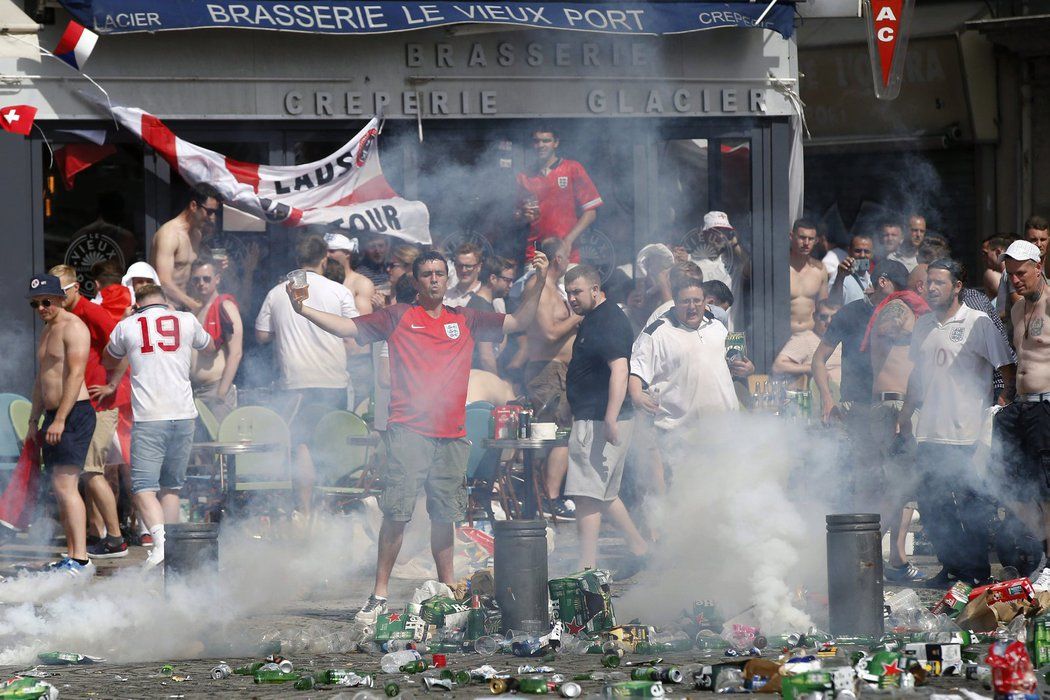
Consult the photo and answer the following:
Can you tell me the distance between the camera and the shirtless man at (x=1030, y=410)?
7.60 m

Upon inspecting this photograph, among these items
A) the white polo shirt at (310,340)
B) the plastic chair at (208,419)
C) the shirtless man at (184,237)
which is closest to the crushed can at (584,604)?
the white polo shirt at (310,340)

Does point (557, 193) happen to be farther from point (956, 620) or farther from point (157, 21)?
point (956, 620)

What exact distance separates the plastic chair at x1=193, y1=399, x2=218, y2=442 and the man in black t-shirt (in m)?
2.36

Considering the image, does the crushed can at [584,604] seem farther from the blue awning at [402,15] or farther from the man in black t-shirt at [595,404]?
the blue awning at [402,15]

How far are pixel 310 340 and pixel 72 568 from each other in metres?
2.07

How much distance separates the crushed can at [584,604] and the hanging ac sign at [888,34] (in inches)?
229

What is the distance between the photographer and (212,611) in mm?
6840

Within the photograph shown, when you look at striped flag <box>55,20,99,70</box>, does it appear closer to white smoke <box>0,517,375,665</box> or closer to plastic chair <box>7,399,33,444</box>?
plastic chair <box>7,399,33,444</box>

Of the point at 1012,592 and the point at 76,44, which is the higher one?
the point at 76,44

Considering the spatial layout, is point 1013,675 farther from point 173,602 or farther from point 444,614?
point 173,602

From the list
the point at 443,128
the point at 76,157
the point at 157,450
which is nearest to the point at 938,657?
the point at 157,450

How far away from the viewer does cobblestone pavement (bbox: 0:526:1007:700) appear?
5520mm

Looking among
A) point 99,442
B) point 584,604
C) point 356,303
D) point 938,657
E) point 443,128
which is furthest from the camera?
point 443,128

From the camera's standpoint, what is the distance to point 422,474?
7.29 m
